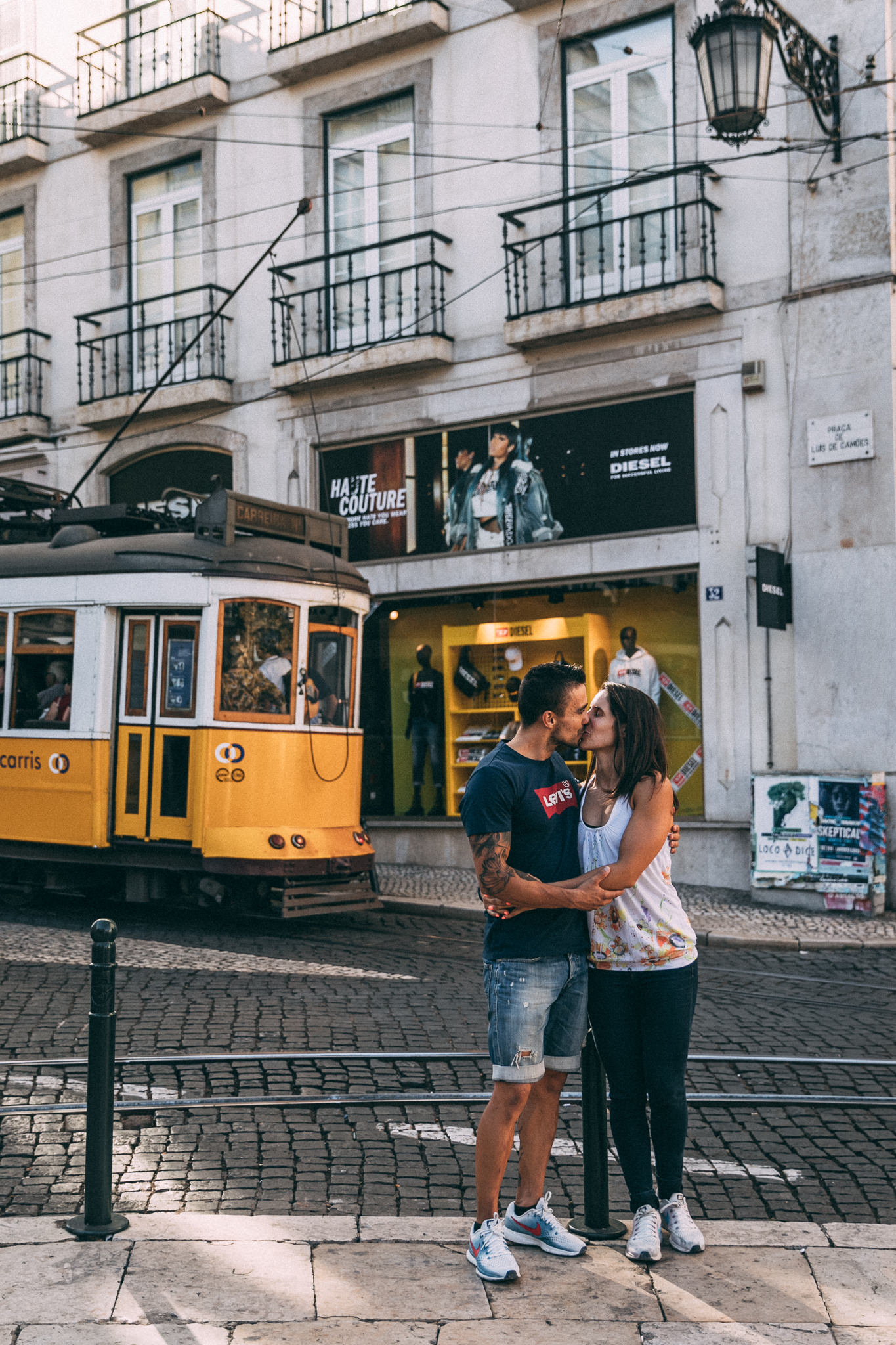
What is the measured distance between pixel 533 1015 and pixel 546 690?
95cm

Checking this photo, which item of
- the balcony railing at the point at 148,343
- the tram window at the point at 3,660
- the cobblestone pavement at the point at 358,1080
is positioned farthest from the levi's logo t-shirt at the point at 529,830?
the balcony railing at the point at 148,343

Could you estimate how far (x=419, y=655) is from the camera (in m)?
15.2

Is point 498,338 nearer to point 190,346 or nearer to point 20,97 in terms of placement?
point 190,346

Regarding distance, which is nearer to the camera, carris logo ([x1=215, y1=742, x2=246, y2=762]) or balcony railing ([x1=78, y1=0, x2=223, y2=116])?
carris logo ([x1=215, y1=742, x2=246, y2=762])

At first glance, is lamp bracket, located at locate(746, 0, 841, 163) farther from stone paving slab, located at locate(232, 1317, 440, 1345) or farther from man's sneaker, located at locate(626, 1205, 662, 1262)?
stone paving slab, located at locate(232, 1317, 440, 1345)

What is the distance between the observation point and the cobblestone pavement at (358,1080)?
188 inches

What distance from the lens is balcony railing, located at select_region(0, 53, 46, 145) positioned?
1881 cm

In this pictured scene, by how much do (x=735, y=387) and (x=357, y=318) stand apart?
4.86 metres

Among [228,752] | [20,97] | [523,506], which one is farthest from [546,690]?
[20,97]

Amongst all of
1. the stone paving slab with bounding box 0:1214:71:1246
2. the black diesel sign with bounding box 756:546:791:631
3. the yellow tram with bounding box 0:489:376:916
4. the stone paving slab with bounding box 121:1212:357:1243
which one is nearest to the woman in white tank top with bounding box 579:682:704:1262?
the stone paving slab with bounding box 121:1212:357:1243

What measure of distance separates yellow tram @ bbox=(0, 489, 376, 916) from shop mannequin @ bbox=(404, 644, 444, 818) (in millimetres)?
3966

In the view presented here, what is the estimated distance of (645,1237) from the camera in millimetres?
3977

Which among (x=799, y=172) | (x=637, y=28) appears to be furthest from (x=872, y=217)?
(x=637, y=28)

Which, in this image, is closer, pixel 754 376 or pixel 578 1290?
pixel 578 1290
